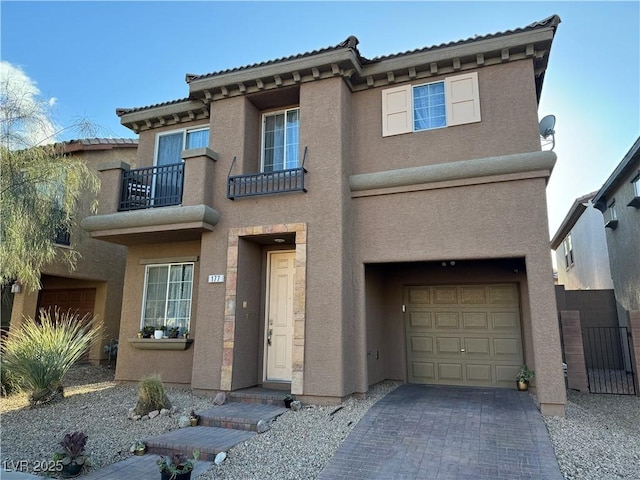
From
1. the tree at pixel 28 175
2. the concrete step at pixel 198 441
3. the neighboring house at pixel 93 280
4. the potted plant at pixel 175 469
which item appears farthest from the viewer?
the neighboring house at pixel 93 280

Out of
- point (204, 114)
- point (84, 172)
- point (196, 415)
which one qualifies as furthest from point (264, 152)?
point (196, 415)

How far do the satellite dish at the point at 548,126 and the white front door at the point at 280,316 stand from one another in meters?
5.78

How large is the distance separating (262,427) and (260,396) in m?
1.44

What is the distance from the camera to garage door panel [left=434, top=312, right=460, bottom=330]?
9945mm

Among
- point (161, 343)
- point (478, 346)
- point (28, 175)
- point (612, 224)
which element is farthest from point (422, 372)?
point (28, 175)

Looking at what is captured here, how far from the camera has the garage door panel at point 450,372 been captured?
31.9ft

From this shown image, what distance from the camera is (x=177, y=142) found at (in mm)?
11023

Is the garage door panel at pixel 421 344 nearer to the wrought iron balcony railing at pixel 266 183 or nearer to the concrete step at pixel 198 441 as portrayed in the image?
the wrought iron balcony railing at pixel 266 183

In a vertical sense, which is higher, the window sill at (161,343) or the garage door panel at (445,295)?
the garage door panel at (445,295)

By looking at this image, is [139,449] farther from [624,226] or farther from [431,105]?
[624,226]

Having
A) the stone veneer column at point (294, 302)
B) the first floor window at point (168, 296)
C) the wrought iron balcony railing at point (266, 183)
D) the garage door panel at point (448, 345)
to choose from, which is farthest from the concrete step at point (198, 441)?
the garage door panel at point (448, 345)

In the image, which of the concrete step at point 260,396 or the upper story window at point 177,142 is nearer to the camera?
the concrete step at point 260,396

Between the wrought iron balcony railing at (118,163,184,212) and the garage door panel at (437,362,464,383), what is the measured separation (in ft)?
23.3

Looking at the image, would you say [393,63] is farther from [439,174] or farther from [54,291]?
[54,291]
